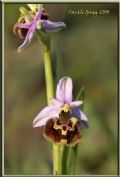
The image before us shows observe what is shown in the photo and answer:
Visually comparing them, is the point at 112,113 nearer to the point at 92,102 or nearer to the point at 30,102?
the point at 92,102

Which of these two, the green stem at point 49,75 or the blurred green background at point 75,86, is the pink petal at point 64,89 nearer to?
the green stem at point 49,75

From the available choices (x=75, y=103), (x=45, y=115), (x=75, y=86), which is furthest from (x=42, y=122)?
(x=75, y=86)

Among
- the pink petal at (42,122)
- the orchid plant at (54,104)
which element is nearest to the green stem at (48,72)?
the orchid plant at (54,104)

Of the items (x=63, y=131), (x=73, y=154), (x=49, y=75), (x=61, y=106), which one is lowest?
(x=73, y=154)

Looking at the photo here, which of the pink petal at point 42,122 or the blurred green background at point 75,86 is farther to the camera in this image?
the blurred green background at point 75,86

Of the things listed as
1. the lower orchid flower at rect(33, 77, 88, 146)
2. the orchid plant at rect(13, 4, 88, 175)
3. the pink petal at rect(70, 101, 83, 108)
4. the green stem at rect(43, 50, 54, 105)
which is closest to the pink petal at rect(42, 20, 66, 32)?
the orchid plant at rect(13, 4, 88, 175)

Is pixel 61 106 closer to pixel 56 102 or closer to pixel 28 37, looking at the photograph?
pixel 56 102
